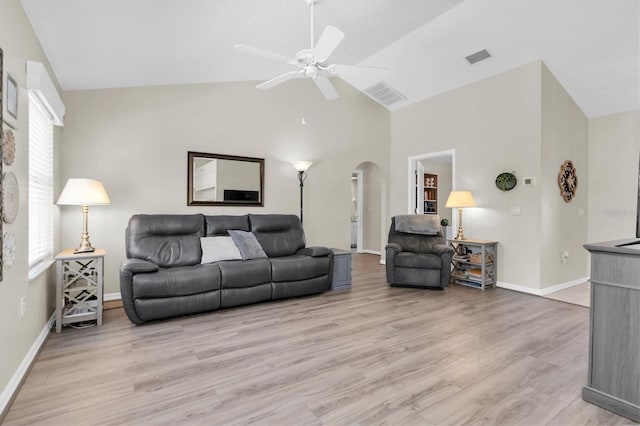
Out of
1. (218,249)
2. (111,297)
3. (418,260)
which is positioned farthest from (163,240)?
(418,260)

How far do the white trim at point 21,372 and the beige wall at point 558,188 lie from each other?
5.21 m

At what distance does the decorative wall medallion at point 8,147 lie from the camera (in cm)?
182

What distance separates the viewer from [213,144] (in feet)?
14.9

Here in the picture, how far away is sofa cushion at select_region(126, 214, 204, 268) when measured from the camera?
11.7 ft

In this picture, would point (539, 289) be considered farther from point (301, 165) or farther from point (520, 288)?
point (301, 165)

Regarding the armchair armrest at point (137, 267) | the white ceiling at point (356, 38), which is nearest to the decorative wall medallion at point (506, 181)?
the white ceiling at point (356, 38)

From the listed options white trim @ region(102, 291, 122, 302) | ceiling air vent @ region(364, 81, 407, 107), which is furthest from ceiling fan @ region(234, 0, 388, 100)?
white trim @ region(102, 291, 122, 302)

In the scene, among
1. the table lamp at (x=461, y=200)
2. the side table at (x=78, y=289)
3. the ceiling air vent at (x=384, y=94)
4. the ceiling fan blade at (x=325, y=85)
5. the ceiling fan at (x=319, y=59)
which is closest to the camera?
the ceiling fan at (x=319, y=59)

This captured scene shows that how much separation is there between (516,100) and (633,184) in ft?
6.82

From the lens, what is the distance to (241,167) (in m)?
4.77

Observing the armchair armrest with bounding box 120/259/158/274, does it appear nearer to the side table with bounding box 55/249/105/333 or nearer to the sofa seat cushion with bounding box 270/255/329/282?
the side table with bounding box 55/249/105/333

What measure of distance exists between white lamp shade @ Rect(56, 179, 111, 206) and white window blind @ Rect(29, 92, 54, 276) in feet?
0.57

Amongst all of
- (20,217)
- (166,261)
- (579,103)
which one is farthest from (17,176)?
(579,103)

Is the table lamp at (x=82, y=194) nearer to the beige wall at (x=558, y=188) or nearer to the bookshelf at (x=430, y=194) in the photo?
the beige wall at (x=558, y=188)
